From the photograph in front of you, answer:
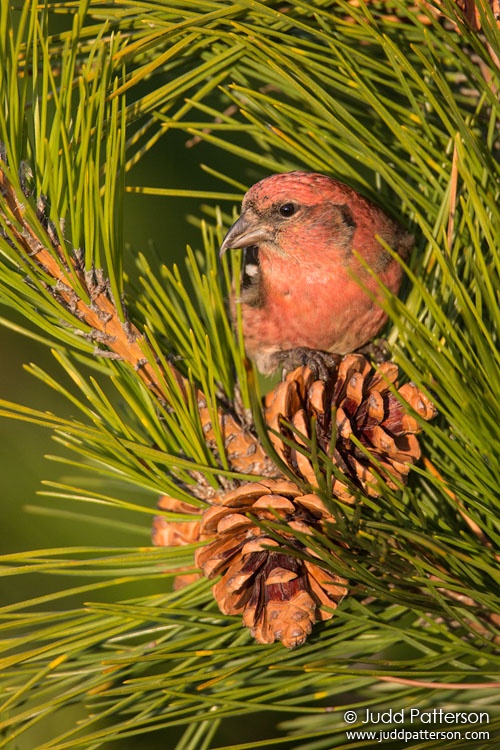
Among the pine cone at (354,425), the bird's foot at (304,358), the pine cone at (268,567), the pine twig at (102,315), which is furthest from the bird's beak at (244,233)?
the pine cone at (268,567)

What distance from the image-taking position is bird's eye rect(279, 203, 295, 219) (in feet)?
6.42

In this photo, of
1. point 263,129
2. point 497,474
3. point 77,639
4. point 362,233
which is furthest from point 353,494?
point 362,233

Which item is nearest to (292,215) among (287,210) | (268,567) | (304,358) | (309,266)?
(287,210)

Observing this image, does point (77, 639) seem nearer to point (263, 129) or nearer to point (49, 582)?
point (263, 129)

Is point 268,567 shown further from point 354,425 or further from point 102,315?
point 102,315

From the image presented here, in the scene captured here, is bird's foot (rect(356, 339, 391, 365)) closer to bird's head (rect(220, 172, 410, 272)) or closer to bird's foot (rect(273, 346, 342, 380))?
bird's foot (rect(273, 346, 342, 380))

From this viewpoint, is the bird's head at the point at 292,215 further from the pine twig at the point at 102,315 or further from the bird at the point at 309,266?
the pine twig at the point at 102,315

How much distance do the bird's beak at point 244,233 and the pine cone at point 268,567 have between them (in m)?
0.77

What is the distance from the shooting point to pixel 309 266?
201cm

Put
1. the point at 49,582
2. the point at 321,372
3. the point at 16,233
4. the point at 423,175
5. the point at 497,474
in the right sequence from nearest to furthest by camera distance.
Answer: the point at 497,474 < the point at 16,233 < the point at 423,175 < the point at 321,372 < the point at 49,582

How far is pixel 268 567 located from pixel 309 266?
1.04 metres

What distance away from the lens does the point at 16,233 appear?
49.1 inches

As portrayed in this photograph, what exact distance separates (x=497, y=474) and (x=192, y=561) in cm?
59

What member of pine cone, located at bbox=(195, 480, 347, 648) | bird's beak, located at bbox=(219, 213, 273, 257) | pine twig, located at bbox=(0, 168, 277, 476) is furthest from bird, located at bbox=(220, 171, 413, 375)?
pine cone, located at bbox=(195, 480, 347, 648)
